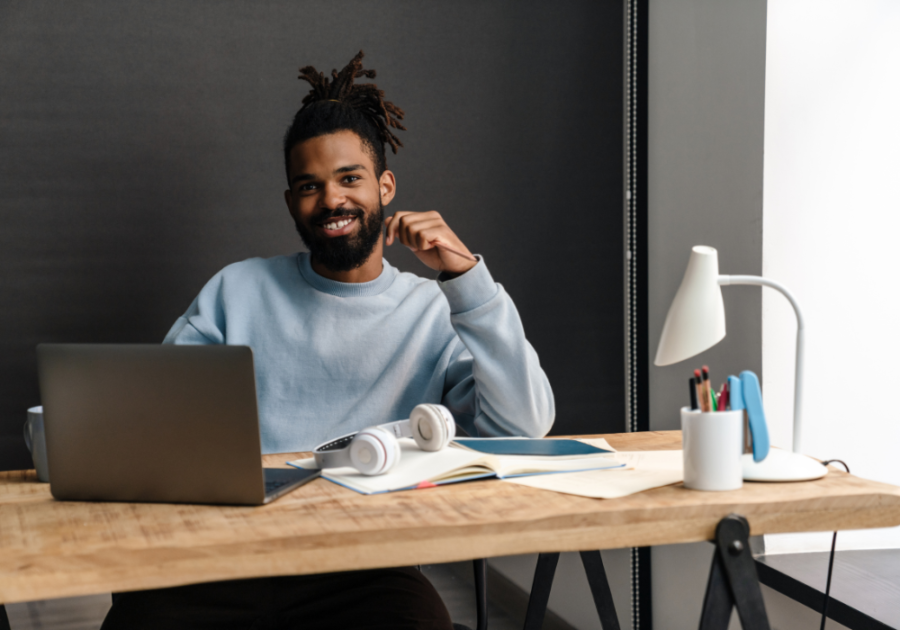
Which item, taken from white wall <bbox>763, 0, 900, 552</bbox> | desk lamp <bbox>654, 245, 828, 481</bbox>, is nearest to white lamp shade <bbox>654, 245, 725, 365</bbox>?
desk lamp <bbox>654, 245, 828, 481</bbox>

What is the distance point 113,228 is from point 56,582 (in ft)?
4.20

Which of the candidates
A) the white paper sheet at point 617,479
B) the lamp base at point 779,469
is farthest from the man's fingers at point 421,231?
the lamp base at point 779,469

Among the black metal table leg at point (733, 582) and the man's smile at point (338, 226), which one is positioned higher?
the man's smile at point (338, 226)

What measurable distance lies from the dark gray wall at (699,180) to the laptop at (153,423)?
1.25 metres

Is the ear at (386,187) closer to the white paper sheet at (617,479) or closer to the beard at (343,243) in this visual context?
the beard at (343,243)

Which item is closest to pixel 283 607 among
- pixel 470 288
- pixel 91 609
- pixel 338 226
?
pixel 470 288

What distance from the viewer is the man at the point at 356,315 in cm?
126

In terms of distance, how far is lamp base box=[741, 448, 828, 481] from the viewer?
0.86m

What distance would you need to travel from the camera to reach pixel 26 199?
170 centimetres

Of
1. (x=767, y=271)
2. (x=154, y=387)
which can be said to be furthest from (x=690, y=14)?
(x=154, y=387)

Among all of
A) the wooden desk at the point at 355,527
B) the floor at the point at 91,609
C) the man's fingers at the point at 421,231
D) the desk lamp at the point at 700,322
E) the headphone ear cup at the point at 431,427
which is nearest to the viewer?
the wooden desk at the point at 355,527

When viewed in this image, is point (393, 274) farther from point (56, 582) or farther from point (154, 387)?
point (56, 582)

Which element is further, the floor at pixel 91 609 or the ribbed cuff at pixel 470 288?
the floor at pixel 91 609

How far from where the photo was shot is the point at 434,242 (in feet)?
3.95
